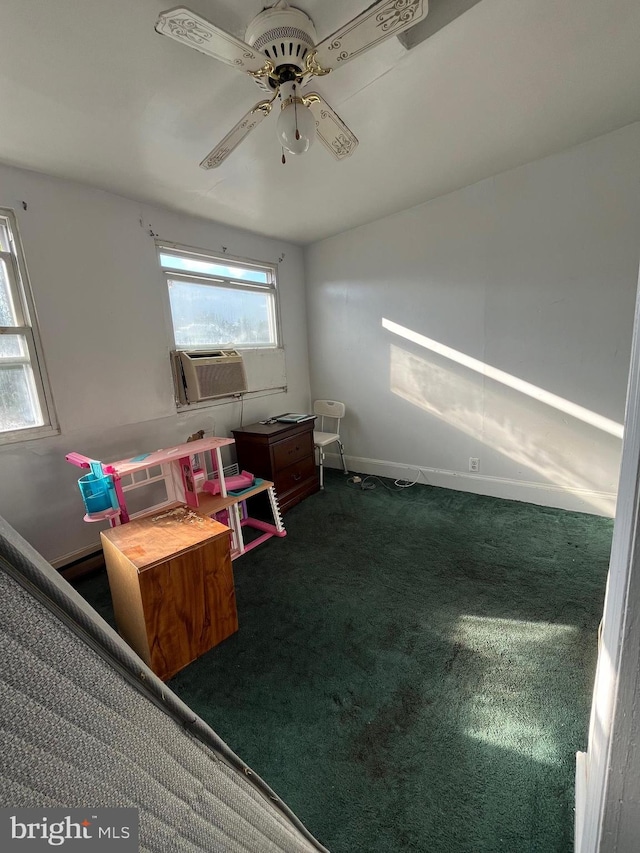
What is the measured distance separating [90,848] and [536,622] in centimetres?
194

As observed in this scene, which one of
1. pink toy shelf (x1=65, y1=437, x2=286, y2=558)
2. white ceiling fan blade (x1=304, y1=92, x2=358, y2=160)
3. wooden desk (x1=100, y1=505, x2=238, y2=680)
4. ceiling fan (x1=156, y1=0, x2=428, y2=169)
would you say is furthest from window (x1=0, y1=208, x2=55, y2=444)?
white ceiling fan blade (x1=304, y1=92, x2=358, y2=160)

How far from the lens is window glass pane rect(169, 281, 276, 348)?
111 inches

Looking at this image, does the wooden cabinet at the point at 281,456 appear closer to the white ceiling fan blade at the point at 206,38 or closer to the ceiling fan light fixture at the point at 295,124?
the ceiling fan light fixture at the point at 295,124

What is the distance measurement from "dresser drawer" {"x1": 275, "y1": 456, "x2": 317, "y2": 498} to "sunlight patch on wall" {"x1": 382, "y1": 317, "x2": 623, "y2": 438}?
4.88 feet

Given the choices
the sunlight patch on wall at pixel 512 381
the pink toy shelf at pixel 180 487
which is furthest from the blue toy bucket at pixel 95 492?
the sunlight patch on wall at pixel 512 381

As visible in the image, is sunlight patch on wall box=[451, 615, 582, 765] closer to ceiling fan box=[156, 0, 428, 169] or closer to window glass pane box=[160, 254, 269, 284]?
ceiling fan box=[156, 0, 428, 169]

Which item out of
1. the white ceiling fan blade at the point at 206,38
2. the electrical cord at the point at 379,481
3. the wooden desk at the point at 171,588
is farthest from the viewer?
the electrical cord at the point at 379,481

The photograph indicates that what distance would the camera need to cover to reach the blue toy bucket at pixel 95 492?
→ 1889mm

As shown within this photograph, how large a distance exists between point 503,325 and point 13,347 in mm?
3349

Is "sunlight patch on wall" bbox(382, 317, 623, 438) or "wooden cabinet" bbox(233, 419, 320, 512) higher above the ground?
"sunlight patch on wall" bbox(382, 317, 623, 438)

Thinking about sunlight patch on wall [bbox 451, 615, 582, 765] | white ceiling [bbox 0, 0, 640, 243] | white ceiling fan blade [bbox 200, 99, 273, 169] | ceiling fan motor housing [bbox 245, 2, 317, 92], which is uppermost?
white ceiling [bbox 0, 0, 640, 243]

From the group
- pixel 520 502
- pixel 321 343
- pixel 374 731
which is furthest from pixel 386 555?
pixel 321 343

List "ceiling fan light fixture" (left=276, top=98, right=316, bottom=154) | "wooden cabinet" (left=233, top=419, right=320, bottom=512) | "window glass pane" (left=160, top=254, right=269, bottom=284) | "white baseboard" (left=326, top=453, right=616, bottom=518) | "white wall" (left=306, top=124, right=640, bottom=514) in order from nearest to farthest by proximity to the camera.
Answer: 1. "ceiling fan light fixture" (left=276, top=98, right=316, bottom=154)
2. "white wall" (left=306, top=124, right=640, bottom=514)
3. "white baseboard" (left=326, top=453, right=616, bottom=518)
4. "window glass pane" (left=160, top=254, right=269, bottom=284)
5. "wooden cabinet" (left=233, top=419, right=320, bottom=512)

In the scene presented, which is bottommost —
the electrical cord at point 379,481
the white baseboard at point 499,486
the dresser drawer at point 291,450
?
the electrical cord at point 379,481
